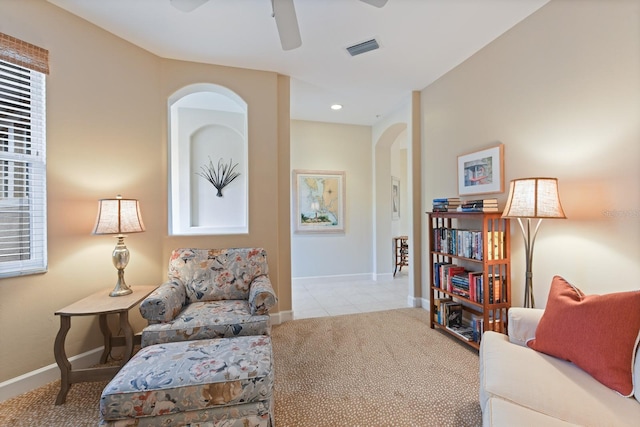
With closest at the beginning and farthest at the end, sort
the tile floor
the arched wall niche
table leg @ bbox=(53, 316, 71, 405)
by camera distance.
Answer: table leg @ bbox=(53, 316, 71, 405) < the tile floor < the arched wall niche

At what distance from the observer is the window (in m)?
1.87

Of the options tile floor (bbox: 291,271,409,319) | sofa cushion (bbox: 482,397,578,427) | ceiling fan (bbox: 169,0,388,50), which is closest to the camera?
sofa cushion (bbox: 482,397,578,427)

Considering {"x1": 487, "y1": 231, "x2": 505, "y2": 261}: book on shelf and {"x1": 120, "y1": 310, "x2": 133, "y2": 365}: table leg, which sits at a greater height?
{"x1": 487, "y1": 231, "x2": 505, "y2": 261}: book on shelf

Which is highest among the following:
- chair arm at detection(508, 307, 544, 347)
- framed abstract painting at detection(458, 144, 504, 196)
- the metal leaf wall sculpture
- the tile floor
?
the metal leaf wall sculpture

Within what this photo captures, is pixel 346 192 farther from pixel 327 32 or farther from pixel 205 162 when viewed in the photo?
pixel 327 32

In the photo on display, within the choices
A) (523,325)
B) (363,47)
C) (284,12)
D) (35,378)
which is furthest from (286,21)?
(35,378)

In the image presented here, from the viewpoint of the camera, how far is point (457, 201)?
280 centimetres

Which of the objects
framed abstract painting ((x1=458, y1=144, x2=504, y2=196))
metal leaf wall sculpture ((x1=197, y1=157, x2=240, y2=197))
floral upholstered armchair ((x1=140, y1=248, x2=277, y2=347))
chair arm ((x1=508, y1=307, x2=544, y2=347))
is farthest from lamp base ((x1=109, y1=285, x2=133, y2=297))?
framed abstract painting ((x1=458, y1=144, x2=504, y2=196))

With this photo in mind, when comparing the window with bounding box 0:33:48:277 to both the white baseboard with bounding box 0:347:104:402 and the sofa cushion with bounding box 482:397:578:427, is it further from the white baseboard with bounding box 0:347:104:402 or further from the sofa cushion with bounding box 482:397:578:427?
the sofa cushion with bounding box 482:397:578:427

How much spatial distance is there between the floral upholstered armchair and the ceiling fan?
1.77 metres

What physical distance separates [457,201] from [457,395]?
1718mm

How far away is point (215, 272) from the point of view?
247 cm

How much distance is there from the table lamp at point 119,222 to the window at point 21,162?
0.40 metres

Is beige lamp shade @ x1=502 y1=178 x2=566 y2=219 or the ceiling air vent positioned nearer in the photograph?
beige lamp shade @ x1=502 y1=178 x2=566 y2=219
